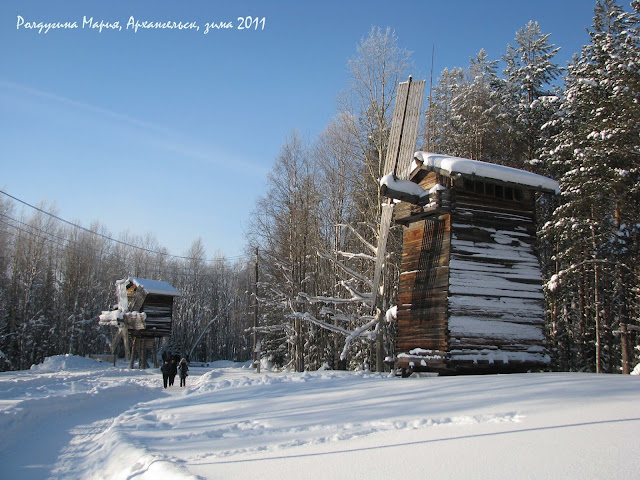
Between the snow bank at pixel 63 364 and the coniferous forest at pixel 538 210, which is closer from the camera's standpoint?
the coniferous forest at pixel 538 210

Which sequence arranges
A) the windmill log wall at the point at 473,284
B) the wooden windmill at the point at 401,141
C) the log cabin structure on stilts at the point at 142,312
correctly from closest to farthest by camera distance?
the windmill log wall at the point at 473,284 < the wooden windmill at the point at 401,141 < the log cabin structure on stilts at the point at 142,312

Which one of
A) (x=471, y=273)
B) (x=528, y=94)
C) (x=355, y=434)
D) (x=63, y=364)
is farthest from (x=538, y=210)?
(x=63, y=364)

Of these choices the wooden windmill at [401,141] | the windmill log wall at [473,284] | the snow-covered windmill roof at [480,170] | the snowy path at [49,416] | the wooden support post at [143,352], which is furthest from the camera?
the wooden support post at [143,352]

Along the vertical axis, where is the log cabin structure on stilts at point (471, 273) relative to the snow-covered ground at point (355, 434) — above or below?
above

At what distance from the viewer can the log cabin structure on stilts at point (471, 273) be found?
1455 centimetres

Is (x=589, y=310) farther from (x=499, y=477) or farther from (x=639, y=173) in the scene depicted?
(x=499, y=477)

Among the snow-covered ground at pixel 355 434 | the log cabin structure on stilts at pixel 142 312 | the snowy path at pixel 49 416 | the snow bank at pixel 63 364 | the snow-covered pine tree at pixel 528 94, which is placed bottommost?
the snow bank at pixel 63 364

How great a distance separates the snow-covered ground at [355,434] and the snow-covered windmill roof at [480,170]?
635cm

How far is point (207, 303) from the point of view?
221 ft

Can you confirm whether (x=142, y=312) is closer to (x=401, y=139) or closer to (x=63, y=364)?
(x=63, y=364)

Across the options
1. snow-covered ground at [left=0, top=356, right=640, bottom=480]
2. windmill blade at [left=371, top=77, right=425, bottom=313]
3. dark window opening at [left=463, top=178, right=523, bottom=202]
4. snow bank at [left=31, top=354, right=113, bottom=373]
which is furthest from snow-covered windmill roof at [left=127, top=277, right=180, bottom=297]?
dark window opening at [left=463, top=178, right=523, bottom=202]

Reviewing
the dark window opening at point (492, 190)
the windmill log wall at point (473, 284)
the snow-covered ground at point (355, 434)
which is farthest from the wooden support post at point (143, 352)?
the dark window opening at point (492, 190)

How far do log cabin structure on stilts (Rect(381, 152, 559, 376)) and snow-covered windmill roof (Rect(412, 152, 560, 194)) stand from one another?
0.03 metres

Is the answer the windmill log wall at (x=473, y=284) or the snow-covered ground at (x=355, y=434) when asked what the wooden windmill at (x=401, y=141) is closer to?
the windmill log wall at (x=473, y=284)
